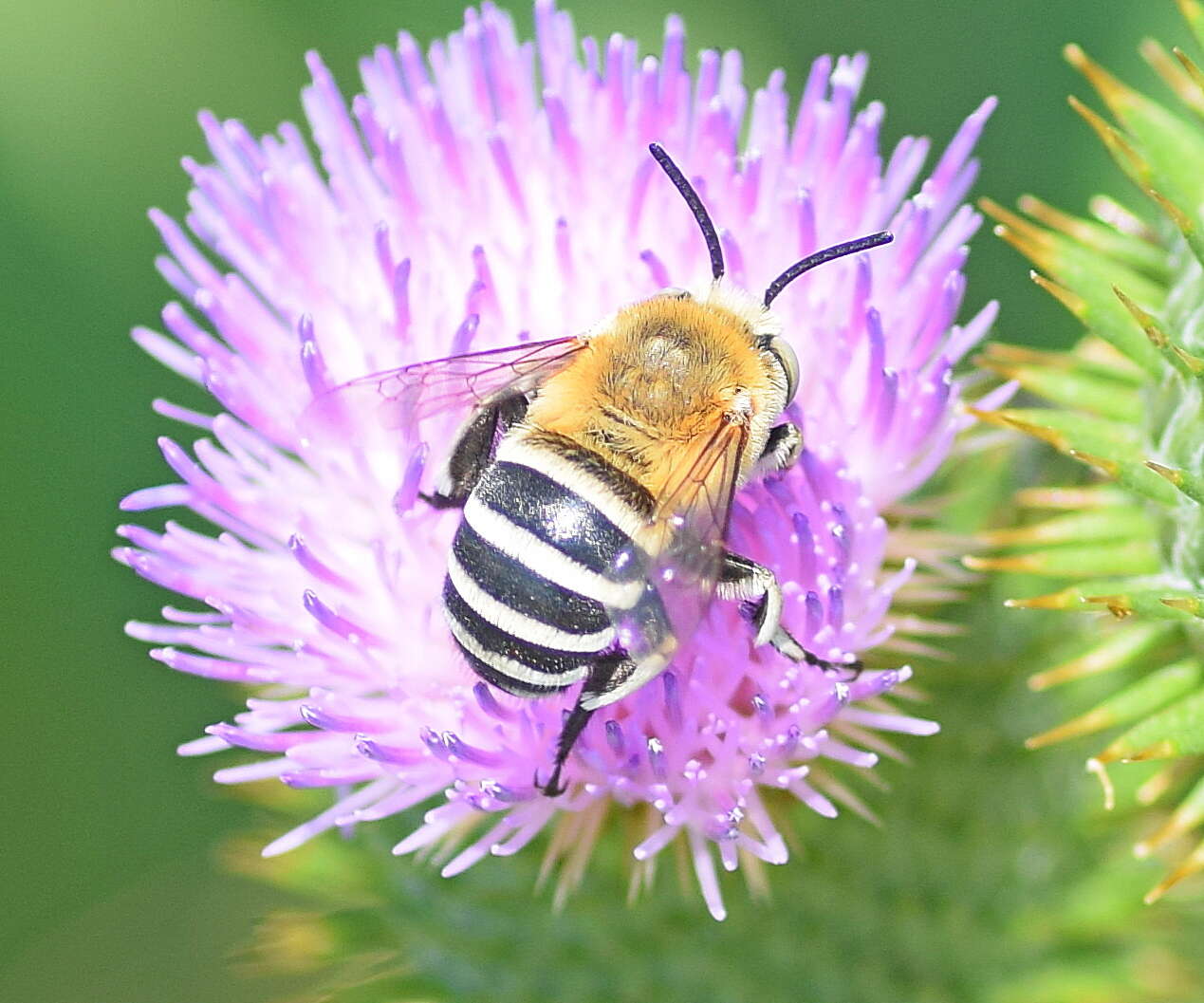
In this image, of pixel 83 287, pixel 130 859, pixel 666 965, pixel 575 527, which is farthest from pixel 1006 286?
pixel 130 859

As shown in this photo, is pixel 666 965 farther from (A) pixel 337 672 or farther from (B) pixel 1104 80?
(B) pixel 1104 80

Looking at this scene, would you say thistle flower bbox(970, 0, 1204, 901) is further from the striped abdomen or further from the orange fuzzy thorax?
the striped abdomen

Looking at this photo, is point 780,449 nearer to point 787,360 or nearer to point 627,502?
point 787,360

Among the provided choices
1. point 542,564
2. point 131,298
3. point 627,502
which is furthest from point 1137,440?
point 131,298

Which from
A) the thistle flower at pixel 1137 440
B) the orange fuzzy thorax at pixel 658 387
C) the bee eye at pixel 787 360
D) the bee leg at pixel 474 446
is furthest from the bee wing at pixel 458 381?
the thistle flower at pixel 1137 440

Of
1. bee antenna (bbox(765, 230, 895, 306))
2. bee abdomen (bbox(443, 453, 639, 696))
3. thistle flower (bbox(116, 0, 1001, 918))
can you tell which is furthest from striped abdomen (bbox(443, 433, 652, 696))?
bee antenna (bbox(765, 230, 895, 306))

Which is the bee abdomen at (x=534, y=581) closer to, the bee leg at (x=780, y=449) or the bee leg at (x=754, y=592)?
the bee leg at (x=754, y=592)
